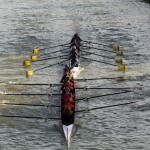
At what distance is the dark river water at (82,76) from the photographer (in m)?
21.2

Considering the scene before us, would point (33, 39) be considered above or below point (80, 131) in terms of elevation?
below

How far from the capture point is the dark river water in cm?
2120

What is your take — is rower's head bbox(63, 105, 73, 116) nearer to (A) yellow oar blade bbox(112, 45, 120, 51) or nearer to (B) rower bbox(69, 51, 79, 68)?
(B) rower bbox(69, 51, 79, 68)

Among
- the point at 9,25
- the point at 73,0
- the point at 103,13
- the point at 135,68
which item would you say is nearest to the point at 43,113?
the point at 135,68

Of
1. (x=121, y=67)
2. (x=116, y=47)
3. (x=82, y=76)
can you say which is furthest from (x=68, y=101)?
(x=116, y=47)

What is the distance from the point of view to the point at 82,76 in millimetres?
30031

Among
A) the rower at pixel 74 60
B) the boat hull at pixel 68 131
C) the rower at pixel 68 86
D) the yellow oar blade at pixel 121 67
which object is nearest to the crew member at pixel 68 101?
the boat hull at pixel 68 131

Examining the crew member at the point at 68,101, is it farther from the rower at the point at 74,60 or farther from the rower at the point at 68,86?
the rower at the point at 74,60

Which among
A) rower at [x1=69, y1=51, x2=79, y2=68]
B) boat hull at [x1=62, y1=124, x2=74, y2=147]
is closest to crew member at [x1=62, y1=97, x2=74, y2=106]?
boat hull at [x1=62, y1=124, x2=74, y2=147]

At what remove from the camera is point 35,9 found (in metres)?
65.1

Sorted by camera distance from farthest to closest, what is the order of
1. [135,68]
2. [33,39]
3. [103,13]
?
[103,13] → [33,39] → [135,68]

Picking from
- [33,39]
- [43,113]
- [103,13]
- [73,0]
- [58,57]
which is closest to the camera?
[43,113]

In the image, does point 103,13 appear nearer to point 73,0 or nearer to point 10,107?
point 73,0

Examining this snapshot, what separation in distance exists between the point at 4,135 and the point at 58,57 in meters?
14.7
